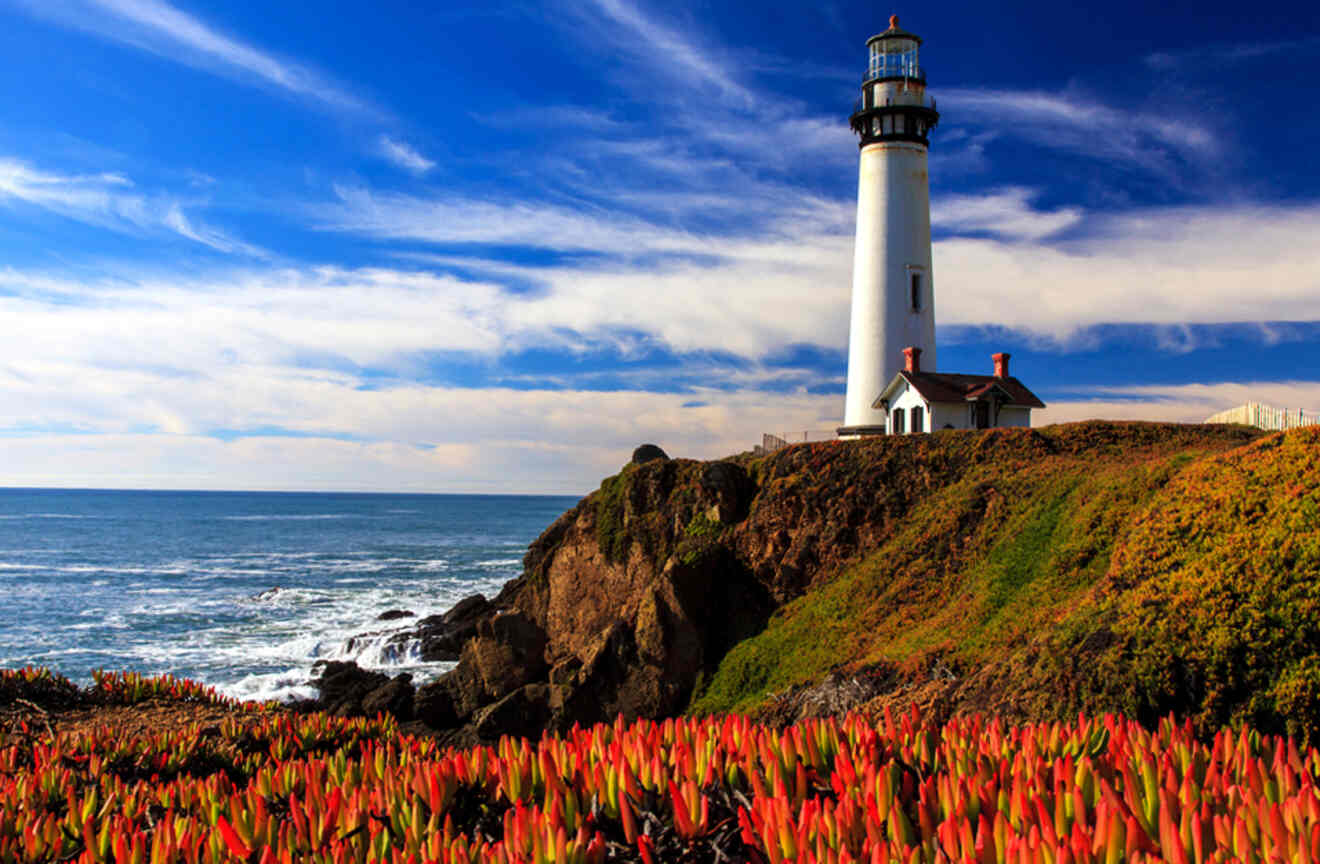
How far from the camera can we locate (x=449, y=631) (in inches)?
1287

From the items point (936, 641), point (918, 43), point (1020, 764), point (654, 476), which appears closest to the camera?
point (1020, 764)

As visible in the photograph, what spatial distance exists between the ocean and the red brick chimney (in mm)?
20223

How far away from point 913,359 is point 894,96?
407 inches

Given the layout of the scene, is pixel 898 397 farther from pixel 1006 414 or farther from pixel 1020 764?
pixel 1020 764

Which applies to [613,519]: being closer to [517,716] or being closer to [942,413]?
[517,716]

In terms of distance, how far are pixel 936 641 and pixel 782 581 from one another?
256 inches

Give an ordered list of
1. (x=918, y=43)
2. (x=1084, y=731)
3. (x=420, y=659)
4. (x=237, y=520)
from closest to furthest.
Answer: (x=1084, y=731) → (x=420, y=659) → (x=918, y=43) → (x=237, y=520)

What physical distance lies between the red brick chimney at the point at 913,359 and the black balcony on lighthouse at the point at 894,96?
814cm

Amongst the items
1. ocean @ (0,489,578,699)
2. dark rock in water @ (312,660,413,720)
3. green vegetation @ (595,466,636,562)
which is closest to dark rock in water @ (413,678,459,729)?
dark rock in water @ (312,660,413,720)

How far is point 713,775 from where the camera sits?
396cm

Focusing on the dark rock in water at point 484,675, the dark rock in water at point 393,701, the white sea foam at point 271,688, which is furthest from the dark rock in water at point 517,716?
the white sea foam at point 271,688

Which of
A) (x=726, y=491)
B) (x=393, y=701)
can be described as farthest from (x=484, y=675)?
(x=726, y=491)

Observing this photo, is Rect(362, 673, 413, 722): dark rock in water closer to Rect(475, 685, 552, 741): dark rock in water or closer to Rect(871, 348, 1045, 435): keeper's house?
Rect(475, 685, 552, 741): dark rock in water

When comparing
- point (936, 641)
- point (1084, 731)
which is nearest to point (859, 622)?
point (936, 641)
